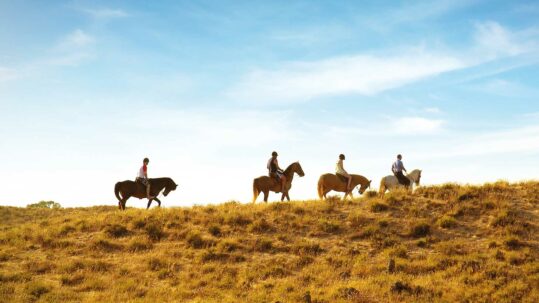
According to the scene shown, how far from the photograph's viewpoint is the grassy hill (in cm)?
1603

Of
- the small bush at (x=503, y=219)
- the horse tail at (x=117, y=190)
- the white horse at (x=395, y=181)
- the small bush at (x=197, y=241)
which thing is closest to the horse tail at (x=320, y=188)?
the white horse at (x=395, y=181)

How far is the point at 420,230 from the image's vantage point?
20.9 metres

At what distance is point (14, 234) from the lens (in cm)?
2478

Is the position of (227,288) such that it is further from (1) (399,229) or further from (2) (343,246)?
(1) (399,229)

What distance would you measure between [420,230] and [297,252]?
18.1 ft

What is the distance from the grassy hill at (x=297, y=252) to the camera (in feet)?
52.6

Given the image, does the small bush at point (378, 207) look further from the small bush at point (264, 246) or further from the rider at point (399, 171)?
the small bush at point (264, 246)

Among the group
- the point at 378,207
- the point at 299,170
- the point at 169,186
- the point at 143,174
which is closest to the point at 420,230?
the point at 378,207

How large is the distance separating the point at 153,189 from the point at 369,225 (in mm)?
13408

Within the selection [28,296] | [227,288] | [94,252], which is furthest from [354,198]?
[28,296]

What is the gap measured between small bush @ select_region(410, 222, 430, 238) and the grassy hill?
0.14ft

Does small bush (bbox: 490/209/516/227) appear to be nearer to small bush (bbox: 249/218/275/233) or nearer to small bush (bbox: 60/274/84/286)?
small bush (bbox: 249/218/275/233)

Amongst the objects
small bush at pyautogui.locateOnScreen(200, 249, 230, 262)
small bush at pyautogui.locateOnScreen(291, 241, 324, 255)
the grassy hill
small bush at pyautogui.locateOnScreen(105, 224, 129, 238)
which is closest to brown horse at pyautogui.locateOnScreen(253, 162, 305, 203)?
the grassy hill

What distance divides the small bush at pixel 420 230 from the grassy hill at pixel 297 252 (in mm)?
44
